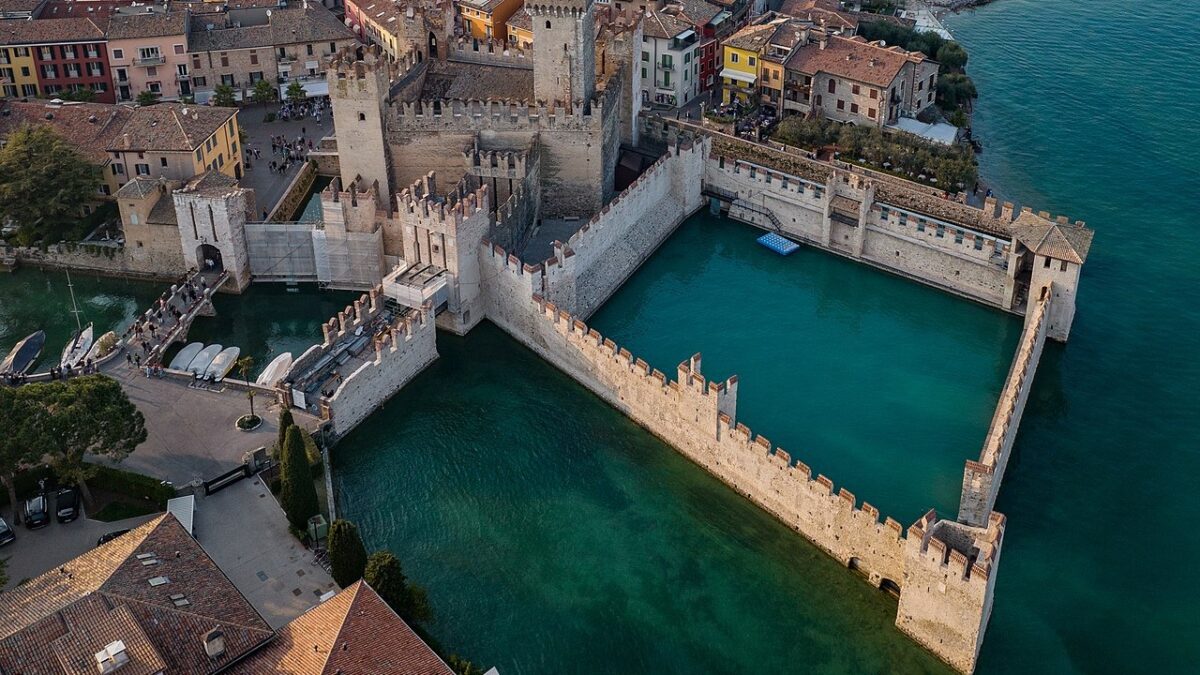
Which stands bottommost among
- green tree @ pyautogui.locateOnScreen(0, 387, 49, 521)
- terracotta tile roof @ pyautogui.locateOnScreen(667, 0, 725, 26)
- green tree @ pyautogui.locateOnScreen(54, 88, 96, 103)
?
green tree @ pyautogui.locateOnScreen(0, 387, 49, 521)

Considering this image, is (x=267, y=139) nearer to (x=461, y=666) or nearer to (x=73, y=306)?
(x=73, y=306)

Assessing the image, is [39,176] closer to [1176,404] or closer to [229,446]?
[229,446]

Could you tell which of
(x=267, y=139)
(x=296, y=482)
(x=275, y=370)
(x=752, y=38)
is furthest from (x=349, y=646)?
(x=752, y=38)

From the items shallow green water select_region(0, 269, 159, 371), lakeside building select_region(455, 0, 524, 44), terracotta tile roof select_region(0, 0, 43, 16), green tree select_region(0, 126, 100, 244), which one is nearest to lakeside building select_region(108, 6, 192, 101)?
terracotta tile roof select_region(0, 0, 43, 16)

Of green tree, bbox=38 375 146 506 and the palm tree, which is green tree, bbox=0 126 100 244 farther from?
green tree, bbox=38 375 146 506

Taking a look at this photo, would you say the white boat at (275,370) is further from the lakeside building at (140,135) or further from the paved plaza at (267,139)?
the lakeside building at (140,135)

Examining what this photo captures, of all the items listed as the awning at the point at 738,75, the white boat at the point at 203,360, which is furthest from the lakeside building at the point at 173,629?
the awning at the point at 738,75

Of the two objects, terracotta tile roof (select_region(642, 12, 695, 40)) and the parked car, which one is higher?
terracotta tile roof (select_region(642, 12, 695, 40))
